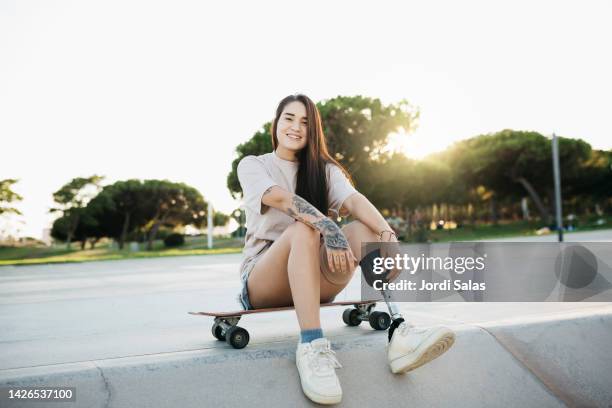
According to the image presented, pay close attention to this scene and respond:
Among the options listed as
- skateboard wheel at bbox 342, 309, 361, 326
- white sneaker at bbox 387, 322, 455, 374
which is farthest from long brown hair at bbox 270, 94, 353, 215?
white sneaker at bbox 387, 322, 455, 374

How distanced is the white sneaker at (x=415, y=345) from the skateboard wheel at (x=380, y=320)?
0.57 meters

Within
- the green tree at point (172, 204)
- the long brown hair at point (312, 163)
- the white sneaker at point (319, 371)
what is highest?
the green tree at point (172, 204)

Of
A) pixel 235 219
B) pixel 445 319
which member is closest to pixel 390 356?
pixel 445 319

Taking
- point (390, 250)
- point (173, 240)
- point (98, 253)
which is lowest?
point (98, 253)

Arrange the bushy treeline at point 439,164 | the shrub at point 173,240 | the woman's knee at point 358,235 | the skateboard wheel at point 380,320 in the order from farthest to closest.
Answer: the shrub at point 173,240 < the bushy treeline at point 439,164 < the skateboard wheel at point 380,320 < the woman's knee at point 358,235

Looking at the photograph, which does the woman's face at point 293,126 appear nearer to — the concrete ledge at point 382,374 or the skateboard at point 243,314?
the skateboard at point 243,314

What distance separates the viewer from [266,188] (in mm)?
2631

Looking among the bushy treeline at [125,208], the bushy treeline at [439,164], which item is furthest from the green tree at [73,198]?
the bushy treeline at [439,164]

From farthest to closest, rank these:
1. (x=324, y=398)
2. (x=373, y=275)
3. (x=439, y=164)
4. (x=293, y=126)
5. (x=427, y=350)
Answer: (x=439, y=164)
(x=293, y=126)
(x=373, y=275)
(x=427, y=350)
(x=324, y=398)

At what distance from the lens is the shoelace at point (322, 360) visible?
2.19 meters

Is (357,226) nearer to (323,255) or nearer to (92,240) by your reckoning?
(323,255)

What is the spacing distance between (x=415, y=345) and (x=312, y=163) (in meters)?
1.10

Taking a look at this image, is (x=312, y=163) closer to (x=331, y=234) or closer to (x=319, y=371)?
(x=331, y=234)

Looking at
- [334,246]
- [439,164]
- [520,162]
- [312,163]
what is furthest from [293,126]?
[520,162]
